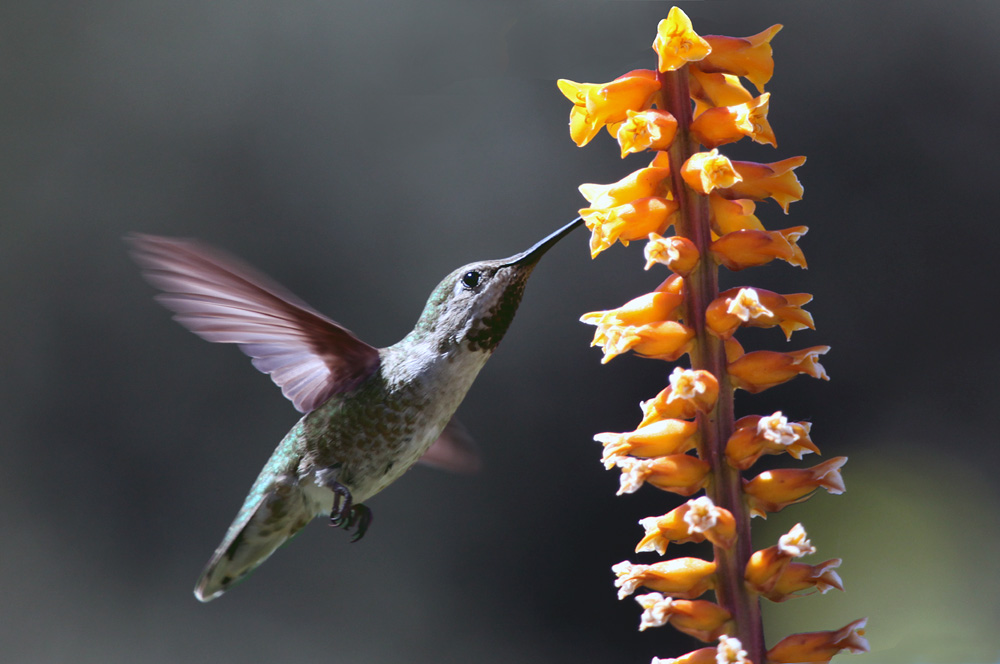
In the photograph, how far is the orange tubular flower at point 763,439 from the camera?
676 millimetres

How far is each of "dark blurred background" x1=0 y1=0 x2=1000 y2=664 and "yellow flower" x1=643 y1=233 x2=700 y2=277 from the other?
1.55 m

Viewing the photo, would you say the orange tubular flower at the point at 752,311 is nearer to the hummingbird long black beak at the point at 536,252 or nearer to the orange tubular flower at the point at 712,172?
the orange tubular flower at the point at 712,172

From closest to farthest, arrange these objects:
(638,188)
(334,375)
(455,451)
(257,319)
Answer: (638,188) → (257,319) → (334,375) → (455,451)

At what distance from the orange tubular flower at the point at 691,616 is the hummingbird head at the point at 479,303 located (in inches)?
21.9

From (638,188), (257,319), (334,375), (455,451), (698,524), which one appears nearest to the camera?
(698,524)

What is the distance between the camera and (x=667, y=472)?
2.32ft

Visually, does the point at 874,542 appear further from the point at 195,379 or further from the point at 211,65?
the point at 211,65

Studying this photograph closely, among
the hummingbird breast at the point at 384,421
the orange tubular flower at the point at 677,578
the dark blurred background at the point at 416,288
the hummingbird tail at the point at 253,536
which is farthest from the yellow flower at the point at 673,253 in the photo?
the dark blurred background at the point at 416,288

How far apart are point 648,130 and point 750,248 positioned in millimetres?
132

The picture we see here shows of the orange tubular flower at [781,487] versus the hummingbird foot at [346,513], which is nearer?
the orange tubular flower at [781,487]

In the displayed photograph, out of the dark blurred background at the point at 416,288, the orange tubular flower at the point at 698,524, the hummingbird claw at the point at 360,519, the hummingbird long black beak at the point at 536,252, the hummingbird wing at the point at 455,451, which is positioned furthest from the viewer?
the dark blurred background at the point at 416,288

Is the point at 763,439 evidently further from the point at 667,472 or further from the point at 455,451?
the point at 455,451

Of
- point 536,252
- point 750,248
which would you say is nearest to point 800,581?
point 750,248

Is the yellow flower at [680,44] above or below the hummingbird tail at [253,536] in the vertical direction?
above
